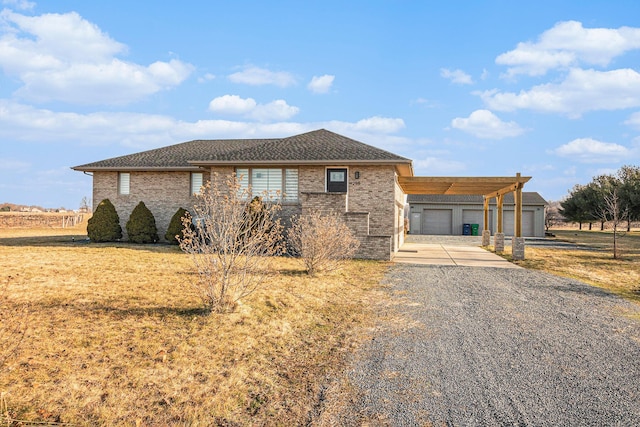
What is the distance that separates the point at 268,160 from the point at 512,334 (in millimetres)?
11447

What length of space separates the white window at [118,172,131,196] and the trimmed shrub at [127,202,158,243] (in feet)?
5.79

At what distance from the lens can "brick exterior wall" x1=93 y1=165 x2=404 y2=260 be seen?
45.8 feet

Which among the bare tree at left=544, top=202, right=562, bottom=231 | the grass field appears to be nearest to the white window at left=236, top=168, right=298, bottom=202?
the grass field

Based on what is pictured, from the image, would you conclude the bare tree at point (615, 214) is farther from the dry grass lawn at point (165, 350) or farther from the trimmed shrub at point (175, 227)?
the trimmed shrub at point (175, 227)

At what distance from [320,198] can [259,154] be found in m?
3.78

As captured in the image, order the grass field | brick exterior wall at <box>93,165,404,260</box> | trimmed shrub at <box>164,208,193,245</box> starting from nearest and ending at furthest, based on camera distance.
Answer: the grass field
brick exterior wall at <box>93,165,404,260</box>
trimmed shrub at <box>164,208,193,245</box>

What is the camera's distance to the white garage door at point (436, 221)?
115ft

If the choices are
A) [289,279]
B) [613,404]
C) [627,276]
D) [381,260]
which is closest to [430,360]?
[613,404]

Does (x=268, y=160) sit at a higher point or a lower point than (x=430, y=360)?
higher

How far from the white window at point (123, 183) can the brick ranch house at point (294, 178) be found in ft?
0.14

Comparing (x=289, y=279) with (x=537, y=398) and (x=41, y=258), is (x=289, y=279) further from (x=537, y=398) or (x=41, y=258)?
(x=41, y=258)

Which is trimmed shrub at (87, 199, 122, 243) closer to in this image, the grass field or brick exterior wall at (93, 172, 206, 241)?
brick exterior wall at (93, 172, 206, 241)

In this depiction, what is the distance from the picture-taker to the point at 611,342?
550 cm

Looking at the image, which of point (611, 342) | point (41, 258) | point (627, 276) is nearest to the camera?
point (611, 342)
